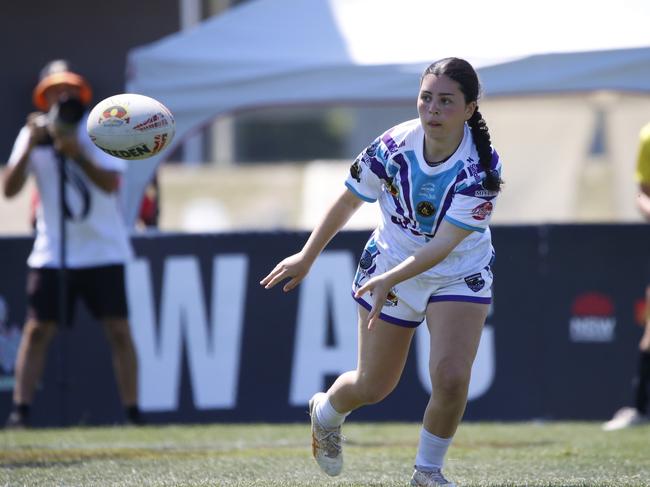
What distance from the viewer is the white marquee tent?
8.57 meters

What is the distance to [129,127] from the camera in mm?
5750

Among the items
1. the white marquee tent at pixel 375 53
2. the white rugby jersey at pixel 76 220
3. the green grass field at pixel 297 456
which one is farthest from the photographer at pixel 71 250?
the white marquee tent at pixel 375 53

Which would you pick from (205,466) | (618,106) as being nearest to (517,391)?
(205,466)

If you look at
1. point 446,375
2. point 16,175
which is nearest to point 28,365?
point 16,175

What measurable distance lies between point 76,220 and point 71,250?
198 mm

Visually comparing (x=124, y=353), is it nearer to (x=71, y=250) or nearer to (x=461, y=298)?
(x=71, y=250)

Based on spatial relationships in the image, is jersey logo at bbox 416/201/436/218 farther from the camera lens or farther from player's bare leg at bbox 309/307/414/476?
the camera lens

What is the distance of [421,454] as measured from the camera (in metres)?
5.06

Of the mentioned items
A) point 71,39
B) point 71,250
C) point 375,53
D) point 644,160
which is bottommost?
point 71,250

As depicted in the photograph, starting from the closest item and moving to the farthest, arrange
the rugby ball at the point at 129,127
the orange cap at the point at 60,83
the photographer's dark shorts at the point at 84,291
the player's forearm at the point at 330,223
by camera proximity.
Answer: the player's forearm at the point at 330,223
the rugby ball at the point at 129,127
the photographer's dark shorts at the point at 84,291
the orange cap at the point at 60,83

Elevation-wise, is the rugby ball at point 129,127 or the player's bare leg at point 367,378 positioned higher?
the rugby ball at point 129,127

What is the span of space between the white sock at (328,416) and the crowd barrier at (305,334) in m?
3.10

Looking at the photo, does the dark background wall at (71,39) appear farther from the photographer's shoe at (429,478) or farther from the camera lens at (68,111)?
the photographer's shoe at (429,478)

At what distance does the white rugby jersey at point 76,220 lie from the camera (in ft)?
26.7
